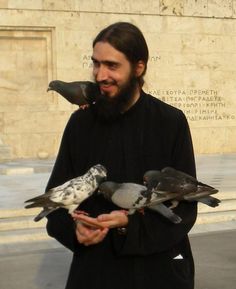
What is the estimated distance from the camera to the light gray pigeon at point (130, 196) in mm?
1719

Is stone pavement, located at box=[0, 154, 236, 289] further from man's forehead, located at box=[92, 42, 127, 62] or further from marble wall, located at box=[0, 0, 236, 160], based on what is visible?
marble wall, located at box=[0, 0, 236, 160]

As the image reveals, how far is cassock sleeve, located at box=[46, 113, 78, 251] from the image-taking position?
194 centimetres

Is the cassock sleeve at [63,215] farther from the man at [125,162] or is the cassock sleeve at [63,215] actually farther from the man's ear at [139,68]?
the man's ear at [139,68]

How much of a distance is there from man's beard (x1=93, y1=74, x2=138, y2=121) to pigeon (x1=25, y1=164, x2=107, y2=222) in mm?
191

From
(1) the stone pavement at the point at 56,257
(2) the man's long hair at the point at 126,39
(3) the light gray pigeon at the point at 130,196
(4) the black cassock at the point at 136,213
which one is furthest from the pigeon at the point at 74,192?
(1) the stone pavement at the point at 56,257

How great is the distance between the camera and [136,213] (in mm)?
1827

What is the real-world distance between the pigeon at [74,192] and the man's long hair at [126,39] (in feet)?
1.19

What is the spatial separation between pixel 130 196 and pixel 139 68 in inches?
17.1

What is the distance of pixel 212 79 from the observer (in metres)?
15.5

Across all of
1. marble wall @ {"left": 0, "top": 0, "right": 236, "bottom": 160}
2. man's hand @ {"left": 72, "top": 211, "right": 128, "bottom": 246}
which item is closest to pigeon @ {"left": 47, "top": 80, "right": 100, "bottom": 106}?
man's hand @ {"left": 72, "top": 211, "right": 128, "bottom": 246}

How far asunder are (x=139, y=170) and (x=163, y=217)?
0.17 metres

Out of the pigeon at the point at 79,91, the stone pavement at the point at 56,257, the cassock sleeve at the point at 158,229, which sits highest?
the pigeon at the point at 79,91

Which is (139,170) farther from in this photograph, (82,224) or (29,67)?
(29,67)

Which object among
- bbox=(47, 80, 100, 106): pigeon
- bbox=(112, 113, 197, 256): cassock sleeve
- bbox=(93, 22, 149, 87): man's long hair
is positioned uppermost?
bbox=(93, 22, 149, 87): man's long hair
